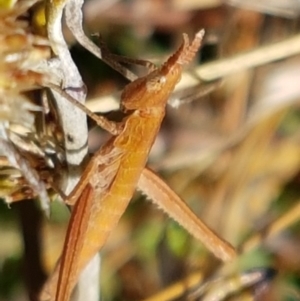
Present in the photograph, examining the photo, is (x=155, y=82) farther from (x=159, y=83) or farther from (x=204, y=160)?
(x=204, y=160)

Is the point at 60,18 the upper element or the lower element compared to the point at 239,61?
upper

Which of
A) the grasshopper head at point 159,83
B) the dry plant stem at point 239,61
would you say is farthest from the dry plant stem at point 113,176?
the dry plant stem at point 239,61

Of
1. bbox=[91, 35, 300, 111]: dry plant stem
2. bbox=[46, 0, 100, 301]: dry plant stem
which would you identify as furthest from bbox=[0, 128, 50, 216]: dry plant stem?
bbox=[91, 35, 300, 111]: dry plant stem

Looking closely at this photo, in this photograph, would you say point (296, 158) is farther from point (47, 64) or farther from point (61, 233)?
point (47, 64)

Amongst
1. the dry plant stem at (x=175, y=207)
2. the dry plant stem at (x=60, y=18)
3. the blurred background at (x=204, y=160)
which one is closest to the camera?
the dry plant stem at (x=60, y=18)

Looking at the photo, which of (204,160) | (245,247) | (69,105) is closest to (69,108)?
(69,105)

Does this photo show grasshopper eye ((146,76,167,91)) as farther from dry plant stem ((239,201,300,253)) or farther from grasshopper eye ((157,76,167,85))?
dry plant stem ((239,201,300,253))

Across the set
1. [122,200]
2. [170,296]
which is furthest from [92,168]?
[170,296]

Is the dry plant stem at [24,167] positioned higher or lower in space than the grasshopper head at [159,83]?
lower

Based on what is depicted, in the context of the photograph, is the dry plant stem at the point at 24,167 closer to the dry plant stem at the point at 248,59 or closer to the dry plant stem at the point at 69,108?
the dry plant stem at the point at 69,108

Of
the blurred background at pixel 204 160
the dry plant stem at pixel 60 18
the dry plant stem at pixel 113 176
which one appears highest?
the dry plant stem at pixel 60 18
